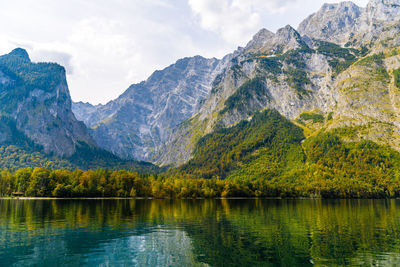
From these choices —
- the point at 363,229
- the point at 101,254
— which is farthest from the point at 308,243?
the point at 101,254

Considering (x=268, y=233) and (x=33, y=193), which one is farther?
(x=33, y=193)

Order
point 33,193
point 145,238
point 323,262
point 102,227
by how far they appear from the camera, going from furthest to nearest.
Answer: point 33,193
point 102,227
point 145,238
point 323,262

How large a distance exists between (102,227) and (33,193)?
14299cm

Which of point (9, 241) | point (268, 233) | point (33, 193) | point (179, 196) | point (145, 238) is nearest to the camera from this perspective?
point (9, 241)

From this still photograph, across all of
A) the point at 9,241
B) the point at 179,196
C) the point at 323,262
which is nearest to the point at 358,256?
the point at 323,262

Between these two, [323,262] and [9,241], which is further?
[9,241]

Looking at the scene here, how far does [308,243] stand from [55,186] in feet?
546

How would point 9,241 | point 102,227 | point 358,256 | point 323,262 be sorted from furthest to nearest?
point 102,227 < point 9,241 < point 358,256 < point 323,262

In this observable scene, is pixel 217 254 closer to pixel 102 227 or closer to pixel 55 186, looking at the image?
pixel 102 227

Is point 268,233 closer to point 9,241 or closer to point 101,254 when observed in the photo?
point 101,254

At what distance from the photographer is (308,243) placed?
4169 centimetres

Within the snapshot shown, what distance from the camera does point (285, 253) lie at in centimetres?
3506

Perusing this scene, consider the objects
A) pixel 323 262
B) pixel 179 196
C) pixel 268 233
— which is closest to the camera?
pixel 323 262

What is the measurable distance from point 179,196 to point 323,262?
17042 centimetres
